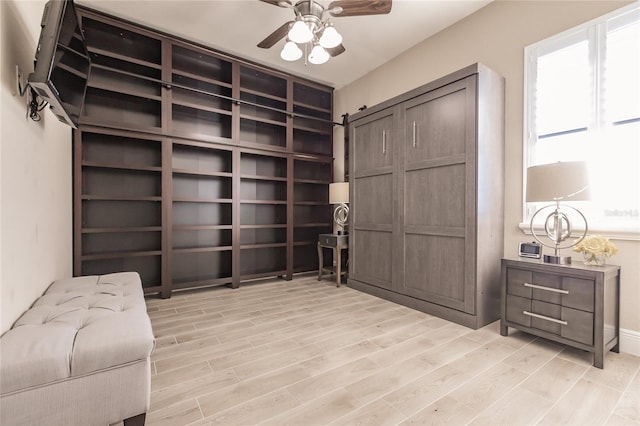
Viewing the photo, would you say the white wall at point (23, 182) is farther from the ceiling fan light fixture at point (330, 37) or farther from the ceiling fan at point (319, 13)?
the ceiling fan light fixture at point (330, 37)

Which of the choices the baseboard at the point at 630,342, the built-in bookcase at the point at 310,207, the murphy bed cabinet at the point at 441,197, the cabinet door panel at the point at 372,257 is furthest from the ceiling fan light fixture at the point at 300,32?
the baseboard at the point at 630,342

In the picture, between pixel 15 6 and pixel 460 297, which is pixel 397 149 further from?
pixel 15 6

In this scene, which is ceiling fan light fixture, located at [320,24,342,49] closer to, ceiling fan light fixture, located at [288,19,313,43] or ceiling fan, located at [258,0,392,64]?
ceiling fan, located at [258,0,392,64]

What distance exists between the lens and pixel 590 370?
1.88m

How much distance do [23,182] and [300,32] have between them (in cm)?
212

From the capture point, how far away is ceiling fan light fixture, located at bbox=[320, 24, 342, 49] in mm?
2520

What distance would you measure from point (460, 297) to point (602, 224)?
120cm

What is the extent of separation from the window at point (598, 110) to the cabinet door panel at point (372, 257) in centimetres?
142

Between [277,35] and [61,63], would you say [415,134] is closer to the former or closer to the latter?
[277,35]

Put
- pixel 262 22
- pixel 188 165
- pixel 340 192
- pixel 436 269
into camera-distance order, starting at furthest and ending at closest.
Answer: pixel 340 192 < pixel 188 165 < pixel 262 22 < pixel 436 269

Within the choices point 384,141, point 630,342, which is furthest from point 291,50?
point 630,342

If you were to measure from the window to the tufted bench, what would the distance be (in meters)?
3.04

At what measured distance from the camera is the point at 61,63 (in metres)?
1.69

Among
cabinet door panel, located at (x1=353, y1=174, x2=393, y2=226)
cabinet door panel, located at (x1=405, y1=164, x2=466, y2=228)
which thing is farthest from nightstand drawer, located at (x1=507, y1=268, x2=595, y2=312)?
cabinet door panel, located at (x1=353, y1=174, x2=393, y2=226)
